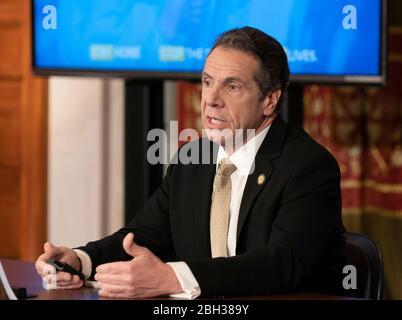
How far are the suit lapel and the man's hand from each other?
0.43 m

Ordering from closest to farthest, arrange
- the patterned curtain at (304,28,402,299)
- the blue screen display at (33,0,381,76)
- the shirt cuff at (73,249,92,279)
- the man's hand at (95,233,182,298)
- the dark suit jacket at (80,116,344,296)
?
the man's hand at (95,233,182,298) → the dark suit jacket at (80,116,344,296) → the shirt cuff at (73,249,92,279) → the blue screen display at (33,0,381,76) → the patterned curtain at (304,28,402,299)

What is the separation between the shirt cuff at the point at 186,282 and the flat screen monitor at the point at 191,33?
1961mm

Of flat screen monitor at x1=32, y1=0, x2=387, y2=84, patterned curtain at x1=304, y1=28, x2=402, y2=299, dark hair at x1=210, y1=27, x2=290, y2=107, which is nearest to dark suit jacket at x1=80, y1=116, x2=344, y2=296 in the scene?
dark hair at x1=210, y1=27, x2=290, y2=107

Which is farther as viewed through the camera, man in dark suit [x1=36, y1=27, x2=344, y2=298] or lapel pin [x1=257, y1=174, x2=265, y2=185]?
lapel pin [x1=257, y1=174, x2=265, y2=185]

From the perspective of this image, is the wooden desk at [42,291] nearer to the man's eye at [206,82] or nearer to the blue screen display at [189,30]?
the man's eye at [206,82]

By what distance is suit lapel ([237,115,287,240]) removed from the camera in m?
2.15

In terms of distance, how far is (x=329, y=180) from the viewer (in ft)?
6.93

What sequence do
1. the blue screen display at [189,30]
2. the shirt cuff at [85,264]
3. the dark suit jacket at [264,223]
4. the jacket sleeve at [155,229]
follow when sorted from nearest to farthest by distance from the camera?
the dark suit jacket at [264,223], the shirt cuff at [85,264], the jacket sleeve at [155,229], the blue screen display at [189,30]

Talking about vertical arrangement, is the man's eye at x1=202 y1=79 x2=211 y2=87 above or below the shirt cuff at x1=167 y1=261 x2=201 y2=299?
above

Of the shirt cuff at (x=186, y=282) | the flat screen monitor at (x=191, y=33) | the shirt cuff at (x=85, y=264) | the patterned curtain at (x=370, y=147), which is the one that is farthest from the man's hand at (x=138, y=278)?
the patterned curtain at (x=370, y=147)

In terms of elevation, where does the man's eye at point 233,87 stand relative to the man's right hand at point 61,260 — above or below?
above

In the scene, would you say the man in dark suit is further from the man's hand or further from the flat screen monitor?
the flat screen monitor

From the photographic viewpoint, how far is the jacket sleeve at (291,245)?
182cm

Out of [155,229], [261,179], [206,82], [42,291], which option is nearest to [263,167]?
[261,179]
